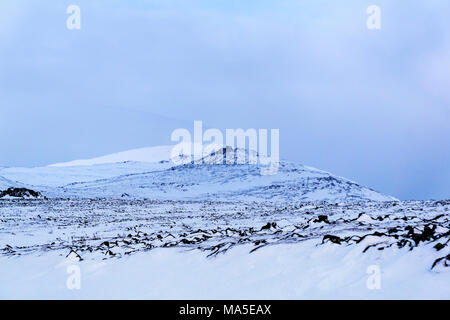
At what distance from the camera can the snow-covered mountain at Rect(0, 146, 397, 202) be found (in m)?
49.8

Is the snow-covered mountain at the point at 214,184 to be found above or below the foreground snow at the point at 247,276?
below

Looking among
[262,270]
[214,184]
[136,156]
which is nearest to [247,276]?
[262,270]

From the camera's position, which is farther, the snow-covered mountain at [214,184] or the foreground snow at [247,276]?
the snow-covered mountain at [214,184]

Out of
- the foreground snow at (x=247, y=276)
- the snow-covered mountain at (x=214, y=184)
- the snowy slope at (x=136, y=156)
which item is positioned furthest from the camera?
the snowy slope at (x=136, y=156)

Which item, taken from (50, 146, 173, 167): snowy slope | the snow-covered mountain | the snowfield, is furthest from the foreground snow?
(50, 146, 173, 167): snowy slope

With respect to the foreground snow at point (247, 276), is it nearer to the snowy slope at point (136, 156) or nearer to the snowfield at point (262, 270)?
the snowfield at point (262, 270)

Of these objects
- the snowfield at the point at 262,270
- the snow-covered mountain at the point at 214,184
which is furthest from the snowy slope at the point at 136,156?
the snowfield at the point at 262,270

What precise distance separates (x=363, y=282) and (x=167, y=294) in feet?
6.62

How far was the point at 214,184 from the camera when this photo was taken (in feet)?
193

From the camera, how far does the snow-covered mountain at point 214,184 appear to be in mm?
49781

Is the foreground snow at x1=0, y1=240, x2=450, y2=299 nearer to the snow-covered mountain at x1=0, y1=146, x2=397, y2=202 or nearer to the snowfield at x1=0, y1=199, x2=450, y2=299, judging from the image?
the snowfield at x1=0, y1=199, x2=450, y2=299
